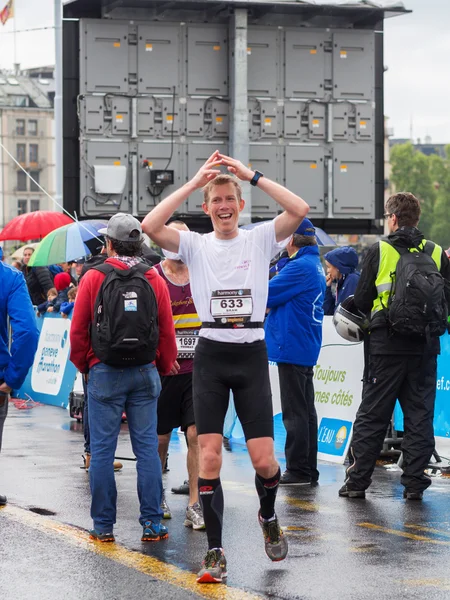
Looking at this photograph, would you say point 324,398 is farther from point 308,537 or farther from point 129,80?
point 129,80

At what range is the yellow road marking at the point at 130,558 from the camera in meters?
5.75

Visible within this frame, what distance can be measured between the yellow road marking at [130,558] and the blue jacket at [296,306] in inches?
93.3

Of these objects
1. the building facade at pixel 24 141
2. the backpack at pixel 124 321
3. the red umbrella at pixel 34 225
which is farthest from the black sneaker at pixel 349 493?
the building facade at pixel 24 141

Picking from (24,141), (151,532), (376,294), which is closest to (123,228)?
(151,532)

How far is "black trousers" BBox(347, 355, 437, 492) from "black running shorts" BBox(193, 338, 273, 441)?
90.7 inches

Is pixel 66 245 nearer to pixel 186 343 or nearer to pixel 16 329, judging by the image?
pixel 16 329

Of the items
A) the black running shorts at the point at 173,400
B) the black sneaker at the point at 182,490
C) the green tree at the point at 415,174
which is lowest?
the black sneaker at the point at 182,490

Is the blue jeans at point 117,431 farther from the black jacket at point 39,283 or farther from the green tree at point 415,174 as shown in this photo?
the green tree at point 415,174

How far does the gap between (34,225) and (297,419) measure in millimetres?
10145

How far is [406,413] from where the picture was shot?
338 inches

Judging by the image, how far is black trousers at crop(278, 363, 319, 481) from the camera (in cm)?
936

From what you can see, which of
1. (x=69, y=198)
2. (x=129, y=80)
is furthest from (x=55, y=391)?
(x=129, y=80)

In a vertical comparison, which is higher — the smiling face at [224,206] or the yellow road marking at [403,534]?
the smiling face at [224,206]

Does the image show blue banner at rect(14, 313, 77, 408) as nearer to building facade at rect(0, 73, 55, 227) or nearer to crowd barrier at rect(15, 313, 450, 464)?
crowd barrier at rect(15, 313, 450, 464)
